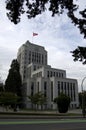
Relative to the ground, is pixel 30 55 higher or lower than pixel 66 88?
higher

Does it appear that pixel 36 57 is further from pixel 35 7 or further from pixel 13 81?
pixel 35 7

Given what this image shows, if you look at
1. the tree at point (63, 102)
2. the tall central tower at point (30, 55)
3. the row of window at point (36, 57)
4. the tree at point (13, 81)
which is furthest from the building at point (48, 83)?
the tree at point (63, 102)

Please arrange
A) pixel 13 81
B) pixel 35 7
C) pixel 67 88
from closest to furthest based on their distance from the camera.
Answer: pixel 35 7, pixel 13 81, pixel 67 88

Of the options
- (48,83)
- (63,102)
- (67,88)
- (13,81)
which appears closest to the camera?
(63,102)

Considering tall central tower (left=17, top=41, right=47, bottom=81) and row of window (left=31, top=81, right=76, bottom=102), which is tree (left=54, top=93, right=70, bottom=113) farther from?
tall central tower (left=17, top=41, right=47, bottom=81)

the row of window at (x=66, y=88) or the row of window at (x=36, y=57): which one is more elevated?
the row of window at (x=36, y=57)

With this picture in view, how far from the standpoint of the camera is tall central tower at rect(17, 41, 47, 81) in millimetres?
140750

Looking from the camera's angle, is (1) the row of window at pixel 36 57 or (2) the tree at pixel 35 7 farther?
(1) the row of window at pixel 36 57

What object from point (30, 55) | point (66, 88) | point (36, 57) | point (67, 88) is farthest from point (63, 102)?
point (36, 57)

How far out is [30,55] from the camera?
14362 cm

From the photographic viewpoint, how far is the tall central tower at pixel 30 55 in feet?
462

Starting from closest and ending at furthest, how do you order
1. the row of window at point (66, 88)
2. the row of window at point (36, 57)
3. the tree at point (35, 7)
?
the tree at point (35, 7) < the row of window at point (66, 88) < the row of window at point (36, 57)

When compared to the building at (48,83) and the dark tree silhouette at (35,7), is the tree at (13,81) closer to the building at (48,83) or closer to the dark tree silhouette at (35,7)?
the building at (48,83)

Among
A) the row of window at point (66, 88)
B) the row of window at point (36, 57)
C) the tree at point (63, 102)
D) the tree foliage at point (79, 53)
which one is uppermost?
the row of window at point (36, 57)
